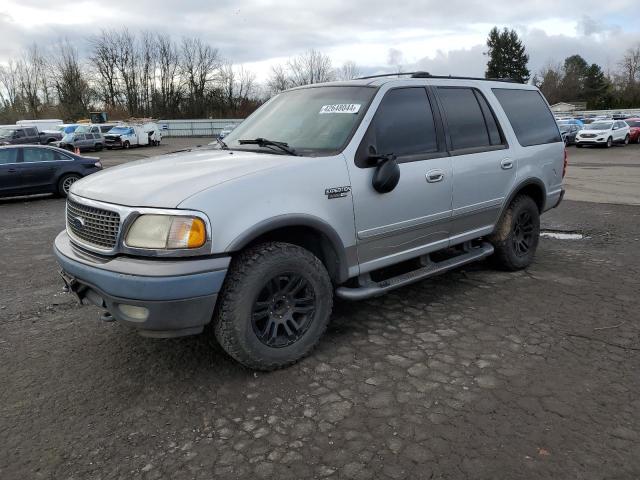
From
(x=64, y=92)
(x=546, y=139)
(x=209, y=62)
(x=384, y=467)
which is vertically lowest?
(x=384, y=467)

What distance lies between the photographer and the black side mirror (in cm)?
370

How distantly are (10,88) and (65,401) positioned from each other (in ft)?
266

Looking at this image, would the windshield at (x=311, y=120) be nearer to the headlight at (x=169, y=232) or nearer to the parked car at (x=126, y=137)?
the headlight at (x=169, y=232)

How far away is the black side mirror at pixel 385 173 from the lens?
370cm

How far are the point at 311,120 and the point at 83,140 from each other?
3421 cm

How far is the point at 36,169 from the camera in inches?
516

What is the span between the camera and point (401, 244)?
4090 mm

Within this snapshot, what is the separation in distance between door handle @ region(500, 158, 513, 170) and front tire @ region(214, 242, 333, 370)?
7.78ft

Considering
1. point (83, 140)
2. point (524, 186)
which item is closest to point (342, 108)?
point (524, 186)

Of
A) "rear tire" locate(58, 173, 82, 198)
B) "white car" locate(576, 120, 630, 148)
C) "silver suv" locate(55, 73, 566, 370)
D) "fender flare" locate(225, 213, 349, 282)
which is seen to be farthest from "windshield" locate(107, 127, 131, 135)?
"fender flare" locate(225, 213, 349, 282)

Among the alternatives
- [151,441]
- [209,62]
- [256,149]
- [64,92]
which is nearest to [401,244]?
[256,149]

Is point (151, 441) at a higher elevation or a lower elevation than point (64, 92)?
lower

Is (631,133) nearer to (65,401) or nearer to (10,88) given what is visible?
(65,401)

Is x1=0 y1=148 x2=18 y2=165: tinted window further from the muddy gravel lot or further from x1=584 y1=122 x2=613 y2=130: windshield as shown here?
x1=584 y1=122 x2=613 y2=130: windshield
